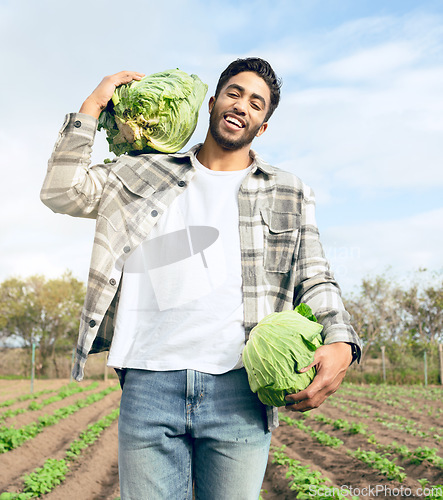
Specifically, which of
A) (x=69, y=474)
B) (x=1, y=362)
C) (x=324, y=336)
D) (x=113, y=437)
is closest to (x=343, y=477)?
(x=69, y=474)

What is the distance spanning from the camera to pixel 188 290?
1831 mm

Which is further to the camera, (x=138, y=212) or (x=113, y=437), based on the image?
(x=113, y=437)

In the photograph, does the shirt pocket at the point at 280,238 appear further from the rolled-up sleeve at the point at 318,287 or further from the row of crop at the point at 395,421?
A: the row of crop at the point at 395,421

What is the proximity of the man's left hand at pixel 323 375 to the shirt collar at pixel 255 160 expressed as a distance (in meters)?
0.78

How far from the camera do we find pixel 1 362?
30.9 metres

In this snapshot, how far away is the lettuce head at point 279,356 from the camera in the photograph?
161cm

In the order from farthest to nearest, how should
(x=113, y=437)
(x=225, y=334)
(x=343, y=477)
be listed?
(x=113, y=437), (x=343, y=477), (x=225, y=334)

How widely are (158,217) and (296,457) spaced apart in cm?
586

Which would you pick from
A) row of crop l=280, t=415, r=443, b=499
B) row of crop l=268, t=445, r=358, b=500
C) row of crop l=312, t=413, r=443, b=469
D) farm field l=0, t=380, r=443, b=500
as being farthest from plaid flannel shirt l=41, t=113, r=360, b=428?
row of crop l=312, t=413, r=443, b=469

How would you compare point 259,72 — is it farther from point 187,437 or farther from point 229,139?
point 187,437

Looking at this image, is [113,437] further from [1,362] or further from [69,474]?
[1,362]

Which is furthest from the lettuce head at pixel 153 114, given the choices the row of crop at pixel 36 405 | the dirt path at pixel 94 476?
the row of crop at pixel 36 405

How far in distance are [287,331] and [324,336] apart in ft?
0.70

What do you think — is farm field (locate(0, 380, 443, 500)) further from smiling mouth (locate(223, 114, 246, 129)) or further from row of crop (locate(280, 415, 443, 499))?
smiling mouth (locate(223, 114, 246, 129))
